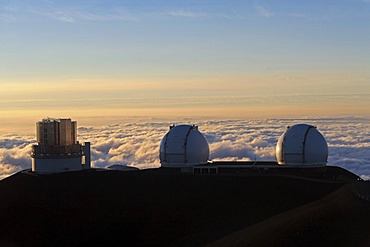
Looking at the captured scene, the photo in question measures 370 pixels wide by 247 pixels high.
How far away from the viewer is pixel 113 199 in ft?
136

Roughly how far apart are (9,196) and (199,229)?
719 inches

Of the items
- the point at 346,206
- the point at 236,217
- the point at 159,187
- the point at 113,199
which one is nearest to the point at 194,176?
the point at 159,187

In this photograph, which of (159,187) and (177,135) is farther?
(177,135)

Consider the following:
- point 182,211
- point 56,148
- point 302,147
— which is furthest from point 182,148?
point 182,211

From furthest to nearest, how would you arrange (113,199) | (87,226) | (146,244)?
(113,199) < (87,226) < (146,244)

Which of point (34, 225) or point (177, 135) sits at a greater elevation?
point (177, 135)

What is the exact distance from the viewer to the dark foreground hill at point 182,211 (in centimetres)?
3103

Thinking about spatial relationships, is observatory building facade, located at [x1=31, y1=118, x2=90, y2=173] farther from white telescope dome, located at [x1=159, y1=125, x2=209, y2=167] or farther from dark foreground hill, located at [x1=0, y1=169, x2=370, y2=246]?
white telescope dome, located at [x1=159, y1=125, x2=209, y2=167]

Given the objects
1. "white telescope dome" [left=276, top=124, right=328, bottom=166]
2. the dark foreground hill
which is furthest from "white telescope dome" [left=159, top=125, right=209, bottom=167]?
"white telescope dome" [left=276, top=124, right=328, bottom=166]

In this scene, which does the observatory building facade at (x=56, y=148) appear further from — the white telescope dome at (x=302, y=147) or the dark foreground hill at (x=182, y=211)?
the white telescope dome at (x=302, y=147)

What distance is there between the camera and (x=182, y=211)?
124 feet

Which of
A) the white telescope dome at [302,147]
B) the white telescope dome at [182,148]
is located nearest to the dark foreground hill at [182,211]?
the white telescope dome at [182,148]

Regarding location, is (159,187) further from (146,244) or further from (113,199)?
(146,244)

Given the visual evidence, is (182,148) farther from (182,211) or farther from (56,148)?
(182,211)
